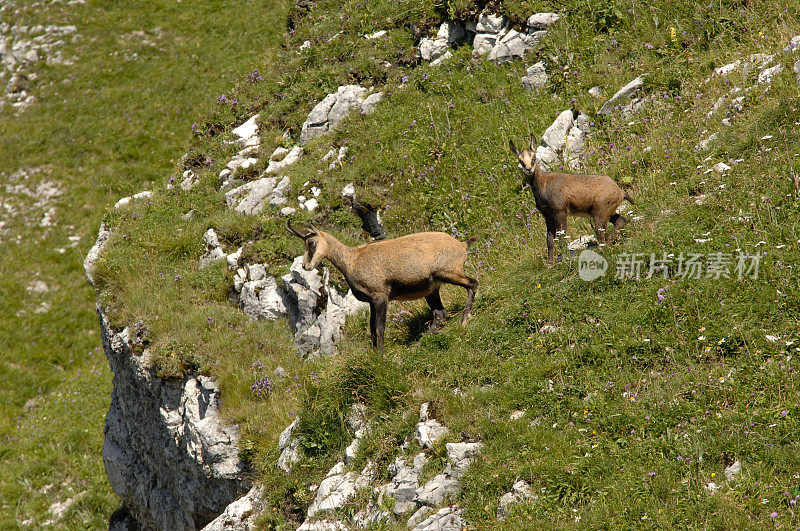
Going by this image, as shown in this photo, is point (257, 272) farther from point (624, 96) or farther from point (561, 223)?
point (624, 96)

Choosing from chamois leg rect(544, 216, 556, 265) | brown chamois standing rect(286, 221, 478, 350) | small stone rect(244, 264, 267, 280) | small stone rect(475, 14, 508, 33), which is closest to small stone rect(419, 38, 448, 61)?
small stone rect(475, 14, 508, 33)

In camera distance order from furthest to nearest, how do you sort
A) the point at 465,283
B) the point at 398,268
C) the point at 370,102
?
1. the point at 370,102
2. the point at 465,283
3. the point at 398,268

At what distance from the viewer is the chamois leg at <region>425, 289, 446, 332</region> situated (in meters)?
11.3

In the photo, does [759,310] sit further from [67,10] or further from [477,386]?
[67,10]

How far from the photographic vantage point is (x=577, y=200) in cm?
1080

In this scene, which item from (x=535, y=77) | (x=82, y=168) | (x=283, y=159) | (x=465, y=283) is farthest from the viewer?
(x=82, y=168)

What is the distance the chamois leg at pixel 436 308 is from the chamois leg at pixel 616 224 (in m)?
2.85

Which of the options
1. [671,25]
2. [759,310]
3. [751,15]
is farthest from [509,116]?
[759,310]

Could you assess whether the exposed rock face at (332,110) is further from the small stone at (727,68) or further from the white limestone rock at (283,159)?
the small stone at (727,68)

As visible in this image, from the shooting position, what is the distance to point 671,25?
15508 millimetres

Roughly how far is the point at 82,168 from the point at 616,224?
23.6 meters

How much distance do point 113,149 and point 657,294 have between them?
2464 cm

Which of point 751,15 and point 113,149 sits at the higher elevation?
point 751,15

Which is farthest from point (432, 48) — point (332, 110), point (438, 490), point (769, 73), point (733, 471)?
point (733, 471)
